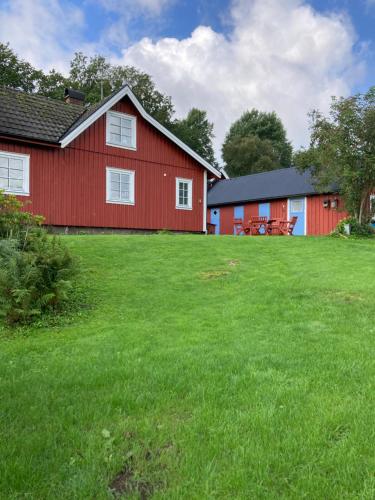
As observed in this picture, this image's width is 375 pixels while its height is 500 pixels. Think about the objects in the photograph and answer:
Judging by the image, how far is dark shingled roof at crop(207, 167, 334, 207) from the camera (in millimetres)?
23266

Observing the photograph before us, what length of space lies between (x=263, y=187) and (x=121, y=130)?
1190cm

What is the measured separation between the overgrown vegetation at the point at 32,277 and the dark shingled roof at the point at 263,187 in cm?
1761

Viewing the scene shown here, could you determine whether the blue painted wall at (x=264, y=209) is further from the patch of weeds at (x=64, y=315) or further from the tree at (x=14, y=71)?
the tree at (x=14, y=71)

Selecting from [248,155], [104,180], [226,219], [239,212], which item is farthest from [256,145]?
[104,180]

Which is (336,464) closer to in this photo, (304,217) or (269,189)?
(304,217)

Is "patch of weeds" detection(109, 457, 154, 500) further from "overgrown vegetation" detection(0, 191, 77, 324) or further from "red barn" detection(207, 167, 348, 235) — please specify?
"red barn" detection(207, 167, 348, 235)

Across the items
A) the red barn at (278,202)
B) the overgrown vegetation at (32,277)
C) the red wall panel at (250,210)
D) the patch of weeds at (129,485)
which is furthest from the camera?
the red wall panel at (250,210)

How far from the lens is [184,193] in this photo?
17875 mm

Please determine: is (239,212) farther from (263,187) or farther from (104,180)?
(104,180)

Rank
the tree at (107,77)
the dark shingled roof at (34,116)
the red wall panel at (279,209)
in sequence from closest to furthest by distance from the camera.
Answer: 1. the dark shingled roof at (34,116)
2. the red wall panel at (279,209)
3. the tree at (107,77)

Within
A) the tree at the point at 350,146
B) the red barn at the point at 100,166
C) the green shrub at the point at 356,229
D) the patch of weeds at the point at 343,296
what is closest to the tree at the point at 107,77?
the red barn at the point at 100,166

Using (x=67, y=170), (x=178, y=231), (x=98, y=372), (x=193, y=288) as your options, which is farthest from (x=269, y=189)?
(x=98, y=372)

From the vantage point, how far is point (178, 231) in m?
17.6

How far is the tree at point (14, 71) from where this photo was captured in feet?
109
